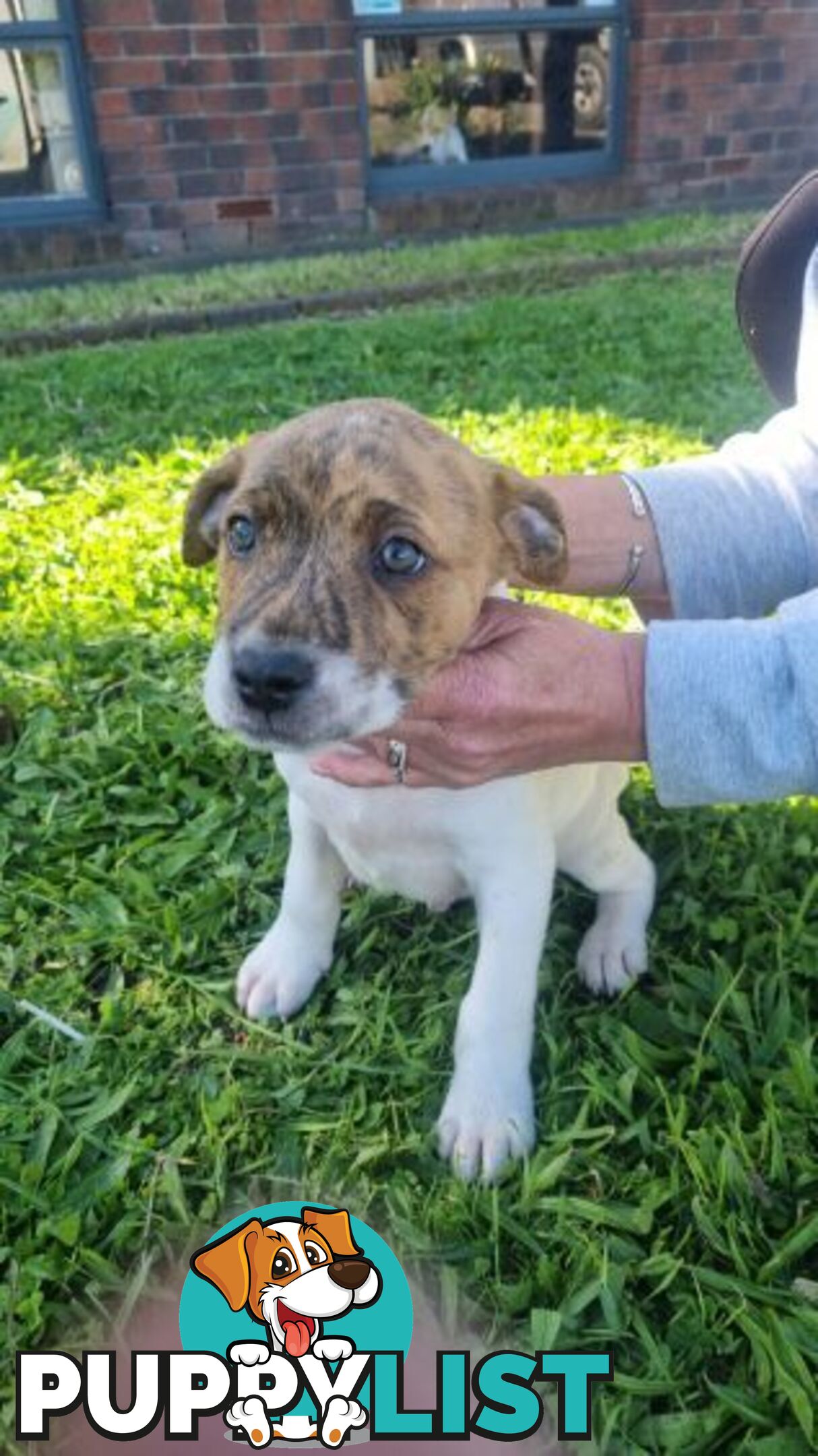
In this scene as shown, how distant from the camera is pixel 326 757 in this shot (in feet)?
7.67

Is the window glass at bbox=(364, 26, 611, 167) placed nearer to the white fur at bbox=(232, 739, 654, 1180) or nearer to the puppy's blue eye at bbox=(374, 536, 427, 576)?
the white fur at bbox=(232, 739, 654, 1180)

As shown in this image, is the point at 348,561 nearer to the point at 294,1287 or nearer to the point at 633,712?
the point at 633,712

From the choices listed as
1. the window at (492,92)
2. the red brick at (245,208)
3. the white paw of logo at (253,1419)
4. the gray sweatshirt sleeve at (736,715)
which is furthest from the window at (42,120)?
the white paw of logo at (253,1419)

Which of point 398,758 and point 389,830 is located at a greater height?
point 398,758

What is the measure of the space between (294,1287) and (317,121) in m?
8.16

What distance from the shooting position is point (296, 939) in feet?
8.93

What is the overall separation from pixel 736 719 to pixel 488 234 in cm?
788

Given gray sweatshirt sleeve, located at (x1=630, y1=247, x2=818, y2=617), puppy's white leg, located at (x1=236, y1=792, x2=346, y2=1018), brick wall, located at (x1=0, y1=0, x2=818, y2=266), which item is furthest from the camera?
brick wall, located at (x1=0, y1=0, x2=818, y2=266)

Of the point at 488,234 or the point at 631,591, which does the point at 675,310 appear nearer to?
the point at 488,234

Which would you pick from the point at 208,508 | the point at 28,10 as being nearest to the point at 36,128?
the point at 28,10

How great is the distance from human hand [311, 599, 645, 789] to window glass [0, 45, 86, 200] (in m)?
7.30

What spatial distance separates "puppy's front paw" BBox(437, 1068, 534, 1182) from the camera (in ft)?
7.61

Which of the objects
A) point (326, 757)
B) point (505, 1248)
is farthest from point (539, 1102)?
point (326, 757)

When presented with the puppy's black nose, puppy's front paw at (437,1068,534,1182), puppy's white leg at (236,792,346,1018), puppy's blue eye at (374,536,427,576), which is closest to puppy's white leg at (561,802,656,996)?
puppy's front paw at (437,1068,534,1182)
